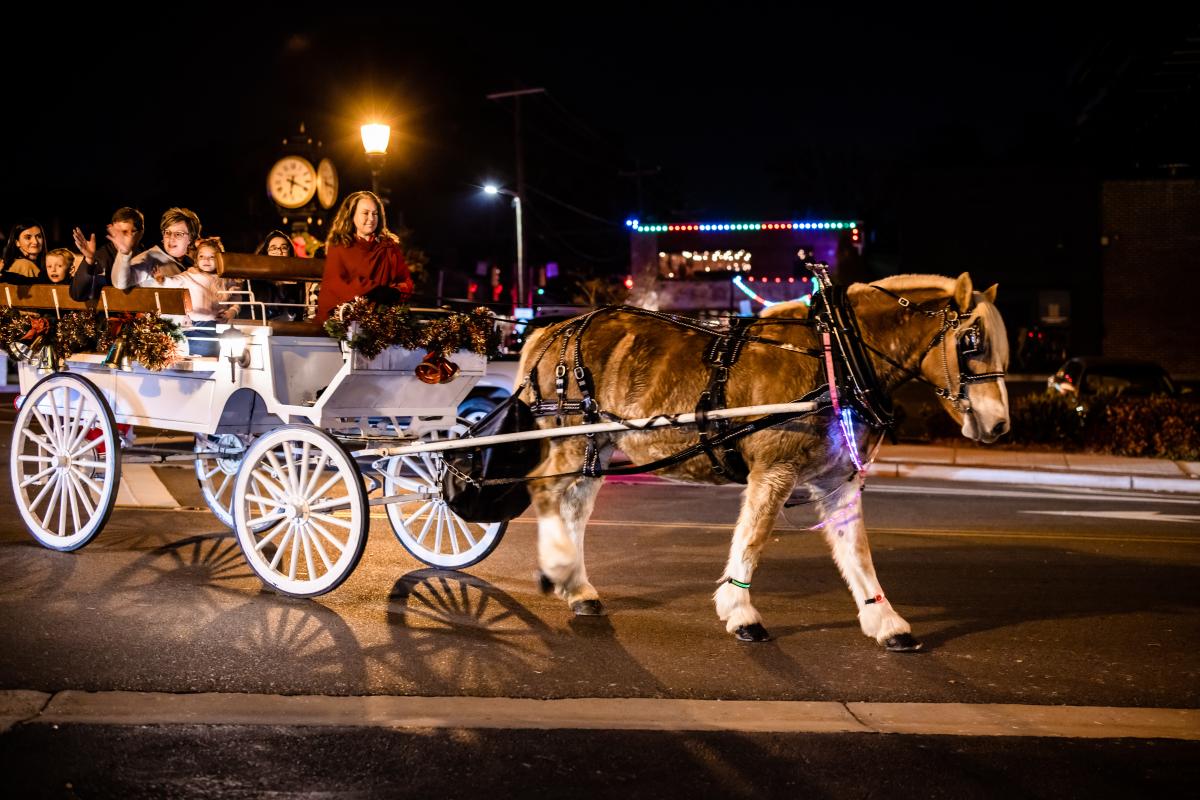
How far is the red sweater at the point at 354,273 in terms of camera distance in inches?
312

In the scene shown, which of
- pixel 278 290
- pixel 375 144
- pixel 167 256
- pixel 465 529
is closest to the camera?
pixel 465 529

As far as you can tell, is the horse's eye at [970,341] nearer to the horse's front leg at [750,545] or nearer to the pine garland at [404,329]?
the horse's front leg at [750,545]

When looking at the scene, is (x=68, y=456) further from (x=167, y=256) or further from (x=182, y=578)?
(x=167, y=256)

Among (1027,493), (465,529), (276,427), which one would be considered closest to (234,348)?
(276,427)

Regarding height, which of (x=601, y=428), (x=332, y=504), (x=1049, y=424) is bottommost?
(x=1049, y=424)

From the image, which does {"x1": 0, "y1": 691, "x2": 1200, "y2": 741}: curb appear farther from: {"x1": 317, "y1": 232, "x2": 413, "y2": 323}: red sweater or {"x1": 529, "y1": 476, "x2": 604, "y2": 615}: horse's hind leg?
{"x1": 317, "y1": 232, "x2": 413, "y2": 323}: red sweater

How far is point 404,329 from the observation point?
7609mm

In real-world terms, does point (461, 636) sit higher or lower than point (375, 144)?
lower

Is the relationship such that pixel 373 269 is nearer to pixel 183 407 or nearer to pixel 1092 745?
pixel 183 407

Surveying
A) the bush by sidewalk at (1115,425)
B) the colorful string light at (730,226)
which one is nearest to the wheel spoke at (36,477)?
the bush by sidewalk at (1115,425)

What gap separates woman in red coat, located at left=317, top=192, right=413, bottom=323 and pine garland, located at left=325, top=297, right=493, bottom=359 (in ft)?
0.88

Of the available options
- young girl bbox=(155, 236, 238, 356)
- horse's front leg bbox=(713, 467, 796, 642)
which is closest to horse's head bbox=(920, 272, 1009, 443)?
horse's front leg bbox=(713, 467, 796, 642)

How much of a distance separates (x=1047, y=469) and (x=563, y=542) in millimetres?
9546

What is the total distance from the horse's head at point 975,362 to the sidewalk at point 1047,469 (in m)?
8.48
